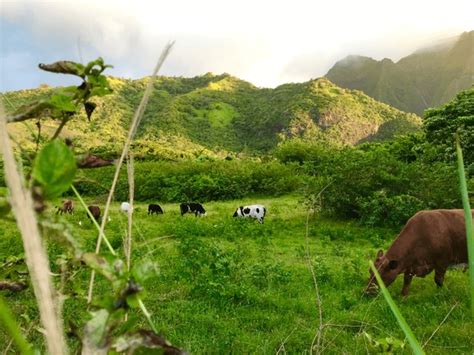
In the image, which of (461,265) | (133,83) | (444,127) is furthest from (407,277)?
(133,83)

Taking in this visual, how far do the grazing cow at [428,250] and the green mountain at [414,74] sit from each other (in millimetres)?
125378

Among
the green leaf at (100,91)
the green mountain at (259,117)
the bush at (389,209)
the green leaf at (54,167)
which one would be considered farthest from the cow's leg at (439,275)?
the green mountain at (259,117)

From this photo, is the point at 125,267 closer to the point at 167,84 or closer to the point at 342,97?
the point at 342,97

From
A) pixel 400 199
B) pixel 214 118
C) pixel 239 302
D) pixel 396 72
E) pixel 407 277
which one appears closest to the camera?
pixel 239 302

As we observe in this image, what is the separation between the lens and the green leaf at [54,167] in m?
0.37

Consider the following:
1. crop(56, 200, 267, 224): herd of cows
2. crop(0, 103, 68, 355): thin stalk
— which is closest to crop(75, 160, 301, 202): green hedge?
crop(56, 200, 267, 224): herd of cows

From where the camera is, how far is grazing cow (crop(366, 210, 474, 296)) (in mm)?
5918

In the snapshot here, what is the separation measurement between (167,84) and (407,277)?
113m

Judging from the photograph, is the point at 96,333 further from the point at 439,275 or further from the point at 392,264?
the point at 439,275

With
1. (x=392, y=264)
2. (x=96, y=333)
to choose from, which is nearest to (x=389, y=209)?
(x=392, y=264)

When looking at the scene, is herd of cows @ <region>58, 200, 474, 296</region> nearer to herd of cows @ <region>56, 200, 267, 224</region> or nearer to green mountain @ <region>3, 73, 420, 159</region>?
herd of cows @ <region>56, 200, 267, 224</region>

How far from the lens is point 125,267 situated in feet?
1.42

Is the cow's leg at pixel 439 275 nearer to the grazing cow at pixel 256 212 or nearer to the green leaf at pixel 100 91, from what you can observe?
the green leaf at pixel 100 91

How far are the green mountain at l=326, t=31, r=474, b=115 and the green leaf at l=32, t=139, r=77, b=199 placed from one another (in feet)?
431
